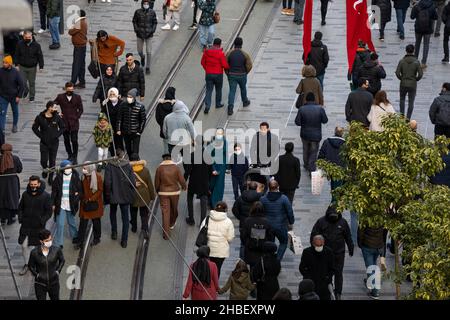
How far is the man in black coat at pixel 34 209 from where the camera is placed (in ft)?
64.3

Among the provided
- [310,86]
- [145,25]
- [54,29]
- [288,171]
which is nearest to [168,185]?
[288,171]

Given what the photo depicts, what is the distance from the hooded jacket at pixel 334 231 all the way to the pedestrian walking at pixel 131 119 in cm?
465

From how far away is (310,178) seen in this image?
912 inches

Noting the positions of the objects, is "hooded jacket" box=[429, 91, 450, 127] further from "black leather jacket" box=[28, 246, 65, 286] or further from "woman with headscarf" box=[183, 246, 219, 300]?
"black leather jacket" box=[28, 246, 65, 286]

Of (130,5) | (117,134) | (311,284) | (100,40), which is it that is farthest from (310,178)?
(130,5)

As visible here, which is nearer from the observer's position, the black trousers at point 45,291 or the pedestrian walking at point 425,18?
the black trousers at point 45,291

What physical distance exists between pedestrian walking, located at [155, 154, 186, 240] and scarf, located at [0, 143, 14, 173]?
2.14m

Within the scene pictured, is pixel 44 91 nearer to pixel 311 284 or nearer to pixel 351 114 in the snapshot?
pixel 351 114

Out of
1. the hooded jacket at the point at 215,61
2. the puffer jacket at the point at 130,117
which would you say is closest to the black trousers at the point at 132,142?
the puffer jacket at the point at 130,117

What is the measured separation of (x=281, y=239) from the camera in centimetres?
1978

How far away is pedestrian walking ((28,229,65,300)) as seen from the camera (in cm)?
1819

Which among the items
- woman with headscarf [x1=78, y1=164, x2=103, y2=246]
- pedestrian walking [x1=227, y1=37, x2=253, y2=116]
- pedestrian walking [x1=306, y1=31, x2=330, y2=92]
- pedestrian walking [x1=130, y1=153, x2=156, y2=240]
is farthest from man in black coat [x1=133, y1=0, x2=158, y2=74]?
woman with headscarf [x1=78, y1=164, x2=103, y2=246]

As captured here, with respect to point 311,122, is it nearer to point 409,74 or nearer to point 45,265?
point 409,74

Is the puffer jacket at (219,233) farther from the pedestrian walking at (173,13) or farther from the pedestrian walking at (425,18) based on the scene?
the pedestrian walking at (173,13)
